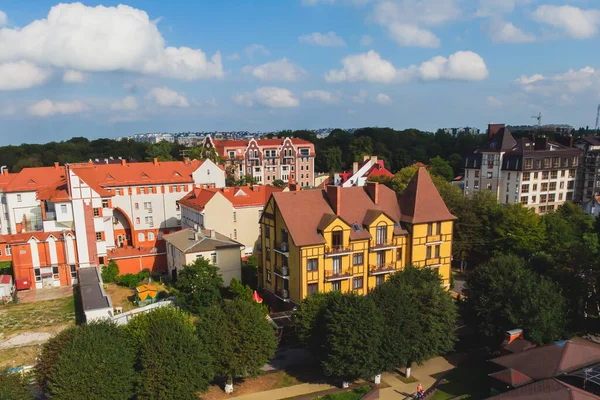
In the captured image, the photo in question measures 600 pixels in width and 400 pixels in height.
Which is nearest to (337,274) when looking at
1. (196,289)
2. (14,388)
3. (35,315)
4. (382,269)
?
(382,269)

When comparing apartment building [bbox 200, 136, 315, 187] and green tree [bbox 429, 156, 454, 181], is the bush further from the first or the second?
green tree [bbox 429, 156, 454, 181]

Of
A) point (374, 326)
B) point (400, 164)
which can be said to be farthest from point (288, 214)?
point (400, 164)

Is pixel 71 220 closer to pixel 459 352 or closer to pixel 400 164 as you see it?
pixel 459 352

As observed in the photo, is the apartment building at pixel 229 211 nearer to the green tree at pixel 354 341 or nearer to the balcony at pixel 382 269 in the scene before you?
the balcony at pixel 382 269

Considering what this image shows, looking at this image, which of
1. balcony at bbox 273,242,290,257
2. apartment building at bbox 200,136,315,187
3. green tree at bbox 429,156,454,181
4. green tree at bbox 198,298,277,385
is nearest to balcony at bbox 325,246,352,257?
balcony at bbox 273,242,290,257

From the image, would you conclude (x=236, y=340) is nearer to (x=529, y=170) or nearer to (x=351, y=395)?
(x=351, y=395)

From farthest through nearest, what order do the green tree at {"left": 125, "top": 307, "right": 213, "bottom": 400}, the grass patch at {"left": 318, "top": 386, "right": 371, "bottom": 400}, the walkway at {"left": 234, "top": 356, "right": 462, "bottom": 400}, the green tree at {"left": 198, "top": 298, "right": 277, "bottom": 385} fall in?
the walkway at {"left": 234, "top": 356, "right": 462, "bottom": 400} < the grass patch at {"left": 318, "top": 386, "right": 371, "bottom": 400} < the green tree at {"left": 198, "top": 298, "right": 277, "bottom": 385} < the green tree at {"left": 125, "top": 307, "right": 213, "bottom": 400}
